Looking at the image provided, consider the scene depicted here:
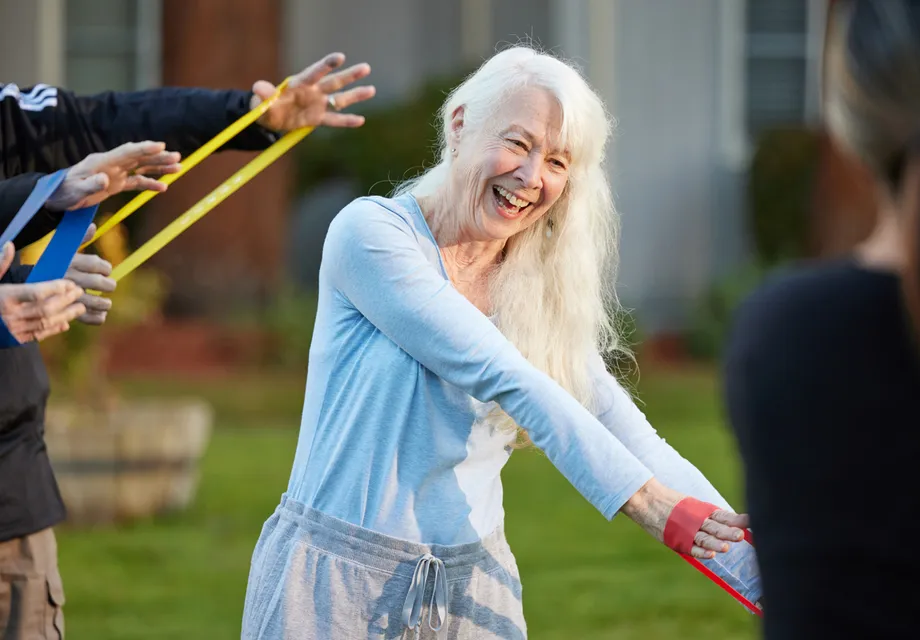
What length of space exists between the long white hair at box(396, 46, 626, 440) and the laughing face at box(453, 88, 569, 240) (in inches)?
0.9

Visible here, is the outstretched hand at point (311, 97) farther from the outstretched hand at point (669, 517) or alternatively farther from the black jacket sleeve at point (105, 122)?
the outstretched hand at point (669, 517)

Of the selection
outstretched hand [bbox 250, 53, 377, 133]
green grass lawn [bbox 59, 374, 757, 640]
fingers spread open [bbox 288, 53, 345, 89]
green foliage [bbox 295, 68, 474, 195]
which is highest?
fingers spread open [bbox 288, 53, 345, 89]

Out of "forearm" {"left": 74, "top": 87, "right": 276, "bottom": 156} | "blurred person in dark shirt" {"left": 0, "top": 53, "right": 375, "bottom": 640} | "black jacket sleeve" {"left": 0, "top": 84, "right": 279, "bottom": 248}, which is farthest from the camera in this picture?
"forearm" {"left": 74, "top": 87, "right": 276, "bottom": 156}

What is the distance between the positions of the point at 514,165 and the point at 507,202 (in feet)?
0.26

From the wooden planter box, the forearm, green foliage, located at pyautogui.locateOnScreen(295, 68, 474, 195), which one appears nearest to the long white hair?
the forearm

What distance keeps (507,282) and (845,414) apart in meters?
1.31

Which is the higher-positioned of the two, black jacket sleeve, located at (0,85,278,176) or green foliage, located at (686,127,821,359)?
black jacket sleeve, located at (0,85,278,176)

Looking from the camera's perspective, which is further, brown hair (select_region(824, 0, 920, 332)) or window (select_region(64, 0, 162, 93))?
window (select_region(64, 0, 162, 93))

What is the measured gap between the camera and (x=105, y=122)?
3.24 m

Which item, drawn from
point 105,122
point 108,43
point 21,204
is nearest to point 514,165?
point 21,204

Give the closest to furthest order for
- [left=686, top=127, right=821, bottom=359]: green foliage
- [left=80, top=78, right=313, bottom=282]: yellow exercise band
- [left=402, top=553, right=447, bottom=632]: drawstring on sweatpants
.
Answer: [left=402, top=553, right=447, bottom=632]: drawstring on sweatpants < [left=80, top=78, right=313, bottom=282]: yellow exercise band < [left=686, top=127, right=821, bottom=359]: green foliage

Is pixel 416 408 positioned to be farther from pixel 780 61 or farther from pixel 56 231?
pixel 780 61

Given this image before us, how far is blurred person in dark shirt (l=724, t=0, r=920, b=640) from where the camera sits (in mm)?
1414

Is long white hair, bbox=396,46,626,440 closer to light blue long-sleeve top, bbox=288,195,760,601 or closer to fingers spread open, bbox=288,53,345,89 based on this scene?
light blue long-sleeve top, bbox=288,195,760,601
